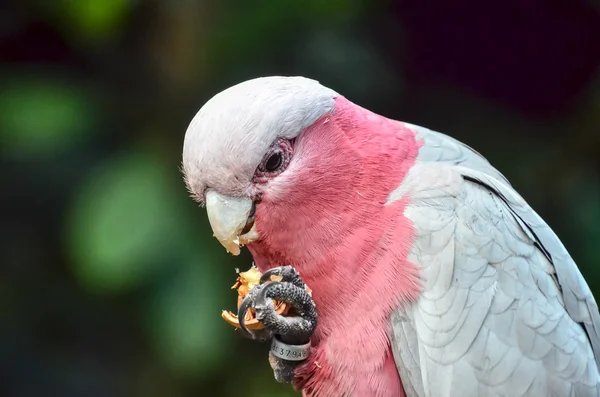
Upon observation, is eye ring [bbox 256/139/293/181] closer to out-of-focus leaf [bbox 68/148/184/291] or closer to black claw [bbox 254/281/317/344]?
black claw [bbox 254/281/317/344]

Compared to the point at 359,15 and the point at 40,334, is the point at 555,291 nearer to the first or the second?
the point at 359,15

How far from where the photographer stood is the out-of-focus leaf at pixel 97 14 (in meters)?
2.32

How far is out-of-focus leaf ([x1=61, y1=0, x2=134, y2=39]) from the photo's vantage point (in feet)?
7.62

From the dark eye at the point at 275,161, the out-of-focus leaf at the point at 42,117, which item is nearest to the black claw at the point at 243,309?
the dark eye at the point at 275,161

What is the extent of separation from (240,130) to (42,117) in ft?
4.11

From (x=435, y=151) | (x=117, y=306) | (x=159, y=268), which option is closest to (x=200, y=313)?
(x=159, y=268)

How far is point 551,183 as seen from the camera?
8.44ft

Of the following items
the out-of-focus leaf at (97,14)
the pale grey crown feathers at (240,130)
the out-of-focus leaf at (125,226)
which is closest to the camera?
the pale grey crown feathers at (240,130)

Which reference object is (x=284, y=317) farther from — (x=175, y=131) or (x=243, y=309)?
(x=175, y=131)

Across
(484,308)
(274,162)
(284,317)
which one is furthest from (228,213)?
(484,308)

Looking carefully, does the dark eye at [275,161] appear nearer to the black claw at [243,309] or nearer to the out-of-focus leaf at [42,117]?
the black claw at [243,309]

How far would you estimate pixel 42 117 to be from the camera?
2.42 m

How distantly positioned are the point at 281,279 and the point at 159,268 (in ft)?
2.76

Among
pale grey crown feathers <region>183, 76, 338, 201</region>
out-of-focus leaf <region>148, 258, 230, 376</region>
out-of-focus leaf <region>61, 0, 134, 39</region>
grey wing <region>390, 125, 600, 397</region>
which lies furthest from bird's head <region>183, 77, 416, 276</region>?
out-of-focus leaf <region>61, 0, 134, 39</region>
